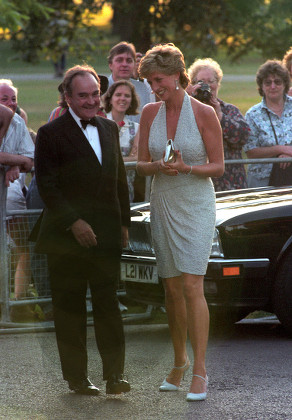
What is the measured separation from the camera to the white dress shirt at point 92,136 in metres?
5.57

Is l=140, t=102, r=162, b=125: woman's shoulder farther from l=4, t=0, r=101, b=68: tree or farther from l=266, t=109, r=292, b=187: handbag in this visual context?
l=4, t=0, r=101, b=68: tree

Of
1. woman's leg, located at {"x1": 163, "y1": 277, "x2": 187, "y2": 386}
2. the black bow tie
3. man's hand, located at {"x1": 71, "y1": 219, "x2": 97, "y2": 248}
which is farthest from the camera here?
woman's leg, located at {"x1": 163, "y1": 277, "x2": 187, "y2": 386}

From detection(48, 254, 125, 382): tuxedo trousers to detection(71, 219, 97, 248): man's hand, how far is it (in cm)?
12

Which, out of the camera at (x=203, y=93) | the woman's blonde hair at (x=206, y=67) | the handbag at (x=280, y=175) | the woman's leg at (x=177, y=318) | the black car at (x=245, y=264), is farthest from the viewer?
the woman's blonde hair at (x=206, y=67)

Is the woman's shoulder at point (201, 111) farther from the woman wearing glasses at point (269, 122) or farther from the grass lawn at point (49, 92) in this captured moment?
the grass lawn at point (49, 92)

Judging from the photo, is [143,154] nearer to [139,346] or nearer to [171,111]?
[171,111]

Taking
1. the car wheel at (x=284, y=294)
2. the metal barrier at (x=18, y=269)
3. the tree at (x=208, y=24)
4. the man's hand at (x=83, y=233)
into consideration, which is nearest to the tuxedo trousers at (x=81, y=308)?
the man's hand at (x=83, y=233)

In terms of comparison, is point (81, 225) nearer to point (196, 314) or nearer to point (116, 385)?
point (196, 314)

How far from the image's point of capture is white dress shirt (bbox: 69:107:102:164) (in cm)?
557

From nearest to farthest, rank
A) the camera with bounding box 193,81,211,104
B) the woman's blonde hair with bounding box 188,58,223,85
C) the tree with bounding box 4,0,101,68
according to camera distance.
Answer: the camera with bounding box 193,81,211,104
the woman's blonde hair with bounding box 188,58,223,85
the tree with bounding box 4,0,101,68

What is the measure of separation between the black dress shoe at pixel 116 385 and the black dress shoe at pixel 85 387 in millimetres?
88

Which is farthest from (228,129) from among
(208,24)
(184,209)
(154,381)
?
(208,24)

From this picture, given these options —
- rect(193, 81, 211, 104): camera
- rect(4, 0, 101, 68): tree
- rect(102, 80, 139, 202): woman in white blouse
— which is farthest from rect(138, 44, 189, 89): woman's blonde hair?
A: rect(4, 0, 101, 68): tree

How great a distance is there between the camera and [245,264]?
22.3 ft
